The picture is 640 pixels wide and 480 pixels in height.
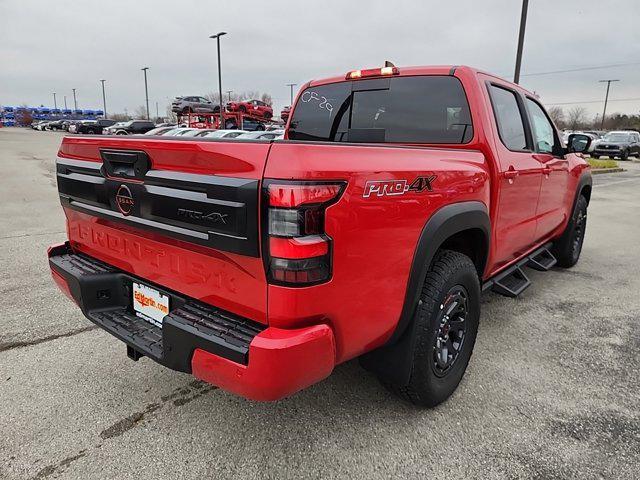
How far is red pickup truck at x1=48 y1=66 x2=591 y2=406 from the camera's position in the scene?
67.1 inches

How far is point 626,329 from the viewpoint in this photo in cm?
381

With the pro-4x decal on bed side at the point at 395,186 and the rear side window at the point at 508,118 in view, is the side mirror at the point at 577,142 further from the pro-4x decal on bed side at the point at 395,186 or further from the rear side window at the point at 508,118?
the pro-4x decal on bed side at the point at 395,186

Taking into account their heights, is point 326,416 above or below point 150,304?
below

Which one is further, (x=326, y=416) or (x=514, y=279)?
(x=514, y=279)

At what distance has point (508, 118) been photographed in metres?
3.42

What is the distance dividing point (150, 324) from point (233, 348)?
770 mm

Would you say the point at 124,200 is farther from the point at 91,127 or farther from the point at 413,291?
the point at 91,127

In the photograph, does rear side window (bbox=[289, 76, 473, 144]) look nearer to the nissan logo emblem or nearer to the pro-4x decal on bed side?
the pro-4x decal on bed side

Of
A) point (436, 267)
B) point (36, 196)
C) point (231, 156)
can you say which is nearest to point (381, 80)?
point (436, 267)

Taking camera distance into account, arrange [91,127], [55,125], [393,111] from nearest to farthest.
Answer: [393,111] → [91,127] → [55,125]

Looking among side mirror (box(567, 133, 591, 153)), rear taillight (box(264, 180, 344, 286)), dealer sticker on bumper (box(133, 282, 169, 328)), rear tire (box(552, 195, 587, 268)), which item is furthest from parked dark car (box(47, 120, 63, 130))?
rear taillight (box(264, 180, 344, 286))

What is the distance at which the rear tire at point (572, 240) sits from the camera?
5.23 meters

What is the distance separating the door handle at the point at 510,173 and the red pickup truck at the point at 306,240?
0.07 ft

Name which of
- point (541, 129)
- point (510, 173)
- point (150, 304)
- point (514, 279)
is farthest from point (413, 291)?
point (541, 129)
